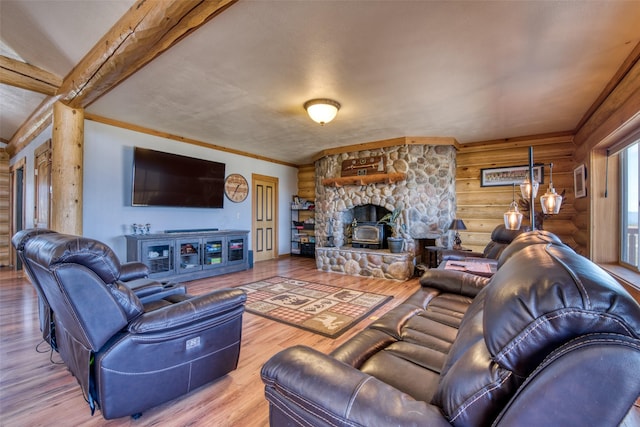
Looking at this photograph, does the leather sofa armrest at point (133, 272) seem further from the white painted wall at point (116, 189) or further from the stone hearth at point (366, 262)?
the stone hearth at point (366, 262)

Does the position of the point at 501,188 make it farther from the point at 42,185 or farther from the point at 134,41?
the point at 42,185

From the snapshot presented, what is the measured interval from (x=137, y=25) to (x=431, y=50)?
87.9 inches

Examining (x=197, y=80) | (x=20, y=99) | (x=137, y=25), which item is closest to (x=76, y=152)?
(x=20, y=99)

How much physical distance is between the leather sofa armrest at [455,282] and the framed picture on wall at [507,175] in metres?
3.45

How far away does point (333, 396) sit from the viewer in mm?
811

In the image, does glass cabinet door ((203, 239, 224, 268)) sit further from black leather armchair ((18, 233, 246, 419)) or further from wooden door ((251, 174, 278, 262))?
black leather armchair ((18, 233, 246, 419))

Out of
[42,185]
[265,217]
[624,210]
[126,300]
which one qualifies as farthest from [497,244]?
[42,185]

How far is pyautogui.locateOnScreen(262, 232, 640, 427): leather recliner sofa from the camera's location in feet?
1.82

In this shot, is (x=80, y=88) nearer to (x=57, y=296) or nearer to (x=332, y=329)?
(x=57, y=296)

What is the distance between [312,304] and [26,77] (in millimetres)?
3926

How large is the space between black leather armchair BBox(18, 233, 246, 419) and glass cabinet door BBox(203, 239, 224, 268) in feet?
10.3

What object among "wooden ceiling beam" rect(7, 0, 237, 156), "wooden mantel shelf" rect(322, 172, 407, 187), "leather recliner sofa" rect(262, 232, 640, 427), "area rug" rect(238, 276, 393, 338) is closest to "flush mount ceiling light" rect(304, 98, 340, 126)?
"wooden ceiling beam" rect(7, 0, 237, 156)

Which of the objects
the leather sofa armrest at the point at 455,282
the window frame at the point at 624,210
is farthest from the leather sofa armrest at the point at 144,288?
the window frame at the point at 624,210

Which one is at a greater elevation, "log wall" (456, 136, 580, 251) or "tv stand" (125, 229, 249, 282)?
"log wall" (456, 136, 580, 251)
